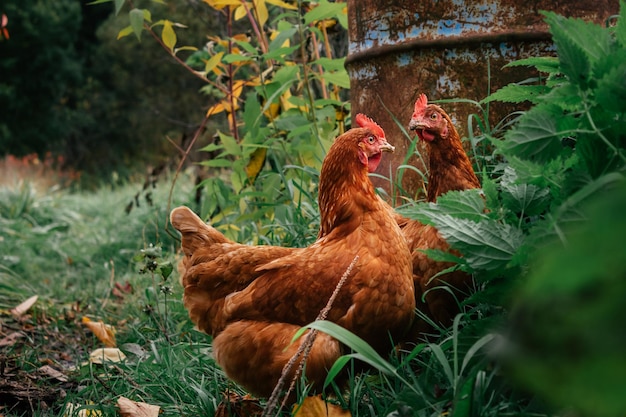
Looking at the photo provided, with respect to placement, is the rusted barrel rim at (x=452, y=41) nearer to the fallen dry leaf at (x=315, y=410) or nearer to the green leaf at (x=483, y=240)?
the green leaf at (x=483, y=240)

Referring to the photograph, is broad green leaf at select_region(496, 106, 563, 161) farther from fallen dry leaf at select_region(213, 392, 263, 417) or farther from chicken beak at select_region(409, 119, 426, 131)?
fallen dry leaf at select_region(213, 392, 263, 417)

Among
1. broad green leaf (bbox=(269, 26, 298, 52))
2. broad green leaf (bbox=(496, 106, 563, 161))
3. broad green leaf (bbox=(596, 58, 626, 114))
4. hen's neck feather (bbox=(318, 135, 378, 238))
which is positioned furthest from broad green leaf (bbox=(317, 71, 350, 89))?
broad green leaf (bbox=(596, 58, 626, 114))

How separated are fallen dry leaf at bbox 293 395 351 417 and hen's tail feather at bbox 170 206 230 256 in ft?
2.73

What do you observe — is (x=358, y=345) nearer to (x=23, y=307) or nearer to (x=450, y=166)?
(x=450, y=166)

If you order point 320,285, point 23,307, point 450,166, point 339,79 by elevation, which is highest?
point 339,79

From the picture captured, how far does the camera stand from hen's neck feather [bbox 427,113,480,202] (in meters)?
2.13

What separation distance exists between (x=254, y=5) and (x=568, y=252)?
2809 mm

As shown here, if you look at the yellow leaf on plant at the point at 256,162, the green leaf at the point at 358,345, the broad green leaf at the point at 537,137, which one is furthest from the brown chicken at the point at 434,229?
the yellow leaf on plant at the point at 256,162

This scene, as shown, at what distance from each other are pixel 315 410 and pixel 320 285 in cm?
40

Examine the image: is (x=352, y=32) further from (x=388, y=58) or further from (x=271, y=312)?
(x=271, y=312)

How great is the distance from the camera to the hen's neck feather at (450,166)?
213cm

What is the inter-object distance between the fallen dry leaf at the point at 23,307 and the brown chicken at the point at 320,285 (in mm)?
1635

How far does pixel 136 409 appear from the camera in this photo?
70.4 inches

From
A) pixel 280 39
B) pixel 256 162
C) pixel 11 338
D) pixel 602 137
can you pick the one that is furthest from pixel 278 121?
pixel 602 137
